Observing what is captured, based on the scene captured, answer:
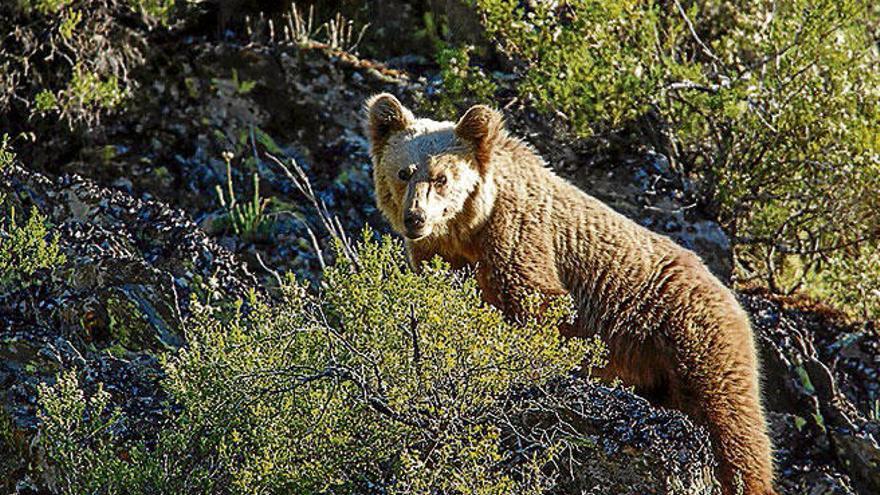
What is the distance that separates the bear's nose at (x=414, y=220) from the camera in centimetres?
638

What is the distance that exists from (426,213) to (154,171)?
3772 millimetres

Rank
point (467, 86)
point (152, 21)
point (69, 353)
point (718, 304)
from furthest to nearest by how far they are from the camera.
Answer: point (152, 21) < point (467, 86) < point (718, 304) < point (69, 353)

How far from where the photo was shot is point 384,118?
A: 7.06 meters

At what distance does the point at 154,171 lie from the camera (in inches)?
377

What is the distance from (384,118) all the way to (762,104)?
10.3 feet

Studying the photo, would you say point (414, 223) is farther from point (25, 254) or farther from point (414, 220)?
point (25, 254)

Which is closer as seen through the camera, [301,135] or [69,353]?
[69,353]

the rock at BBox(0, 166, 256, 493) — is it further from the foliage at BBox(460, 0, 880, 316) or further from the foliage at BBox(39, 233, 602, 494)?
the foliage at BBox(460, 0, 880, 316)

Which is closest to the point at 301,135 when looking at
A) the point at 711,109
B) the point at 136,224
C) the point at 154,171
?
the point at 154,171

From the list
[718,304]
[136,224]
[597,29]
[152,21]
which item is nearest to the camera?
[718,304]

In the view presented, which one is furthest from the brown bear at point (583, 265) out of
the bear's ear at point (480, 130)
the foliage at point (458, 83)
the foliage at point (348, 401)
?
the foliage at point (458, 83)

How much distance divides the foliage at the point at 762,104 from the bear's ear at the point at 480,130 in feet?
5.72

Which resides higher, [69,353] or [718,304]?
[718,304]

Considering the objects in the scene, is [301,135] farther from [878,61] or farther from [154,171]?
[878,61]
